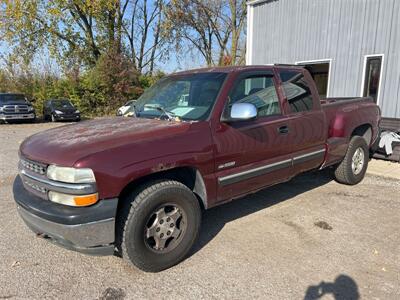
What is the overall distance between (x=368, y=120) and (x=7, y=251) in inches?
230

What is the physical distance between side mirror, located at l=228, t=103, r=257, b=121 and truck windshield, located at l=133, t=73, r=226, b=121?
0.27 m

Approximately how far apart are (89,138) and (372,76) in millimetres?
9080

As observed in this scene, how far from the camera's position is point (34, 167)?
10.2ft

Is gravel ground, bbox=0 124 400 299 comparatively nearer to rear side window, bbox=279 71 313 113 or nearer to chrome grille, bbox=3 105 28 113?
rear side window, bbox=279 71 313 113

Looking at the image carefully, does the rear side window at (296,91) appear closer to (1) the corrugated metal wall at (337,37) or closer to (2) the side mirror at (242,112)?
(2) the side mirror at (242,112)

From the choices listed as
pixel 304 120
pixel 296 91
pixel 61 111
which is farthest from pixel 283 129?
pixel 61 111

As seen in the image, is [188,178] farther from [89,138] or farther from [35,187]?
[35,187]

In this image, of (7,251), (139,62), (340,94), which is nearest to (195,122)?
(7,251)

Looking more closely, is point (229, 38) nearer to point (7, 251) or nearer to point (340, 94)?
point (340, 94)

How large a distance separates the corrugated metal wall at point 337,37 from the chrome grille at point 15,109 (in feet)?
43.6

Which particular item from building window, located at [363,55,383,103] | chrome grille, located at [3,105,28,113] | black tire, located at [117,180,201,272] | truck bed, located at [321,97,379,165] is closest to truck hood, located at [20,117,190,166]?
black tire, located at [117,180,201,272]

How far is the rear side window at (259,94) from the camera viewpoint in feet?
12.7

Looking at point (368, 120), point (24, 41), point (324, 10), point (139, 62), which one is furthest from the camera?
point (139, 62)

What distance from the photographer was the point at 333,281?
3070 millimetres
